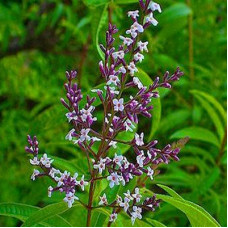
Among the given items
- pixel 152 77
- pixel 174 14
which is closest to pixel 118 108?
pixel 174 14

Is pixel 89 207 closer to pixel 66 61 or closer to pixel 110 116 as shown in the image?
pixel 110 116

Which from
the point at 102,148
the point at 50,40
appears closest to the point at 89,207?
the point at 102,148

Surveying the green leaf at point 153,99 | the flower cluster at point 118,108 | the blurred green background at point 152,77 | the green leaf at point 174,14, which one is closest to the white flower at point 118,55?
the flower cluster at point 118,108

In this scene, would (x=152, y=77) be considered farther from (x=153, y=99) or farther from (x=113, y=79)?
(x=113, y=79)

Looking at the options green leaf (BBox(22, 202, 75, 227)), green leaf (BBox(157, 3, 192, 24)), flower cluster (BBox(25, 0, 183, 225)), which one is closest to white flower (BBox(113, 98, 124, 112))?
flower cluster (BBox(25, 0, 183, 225))

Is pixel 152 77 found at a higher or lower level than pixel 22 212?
higher

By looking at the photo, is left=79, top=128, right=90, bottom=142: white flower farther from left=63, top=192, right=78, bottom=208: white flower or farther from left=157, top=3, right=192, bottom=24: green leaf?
left=157, top=3, right=192, bottom=24: green leaf
